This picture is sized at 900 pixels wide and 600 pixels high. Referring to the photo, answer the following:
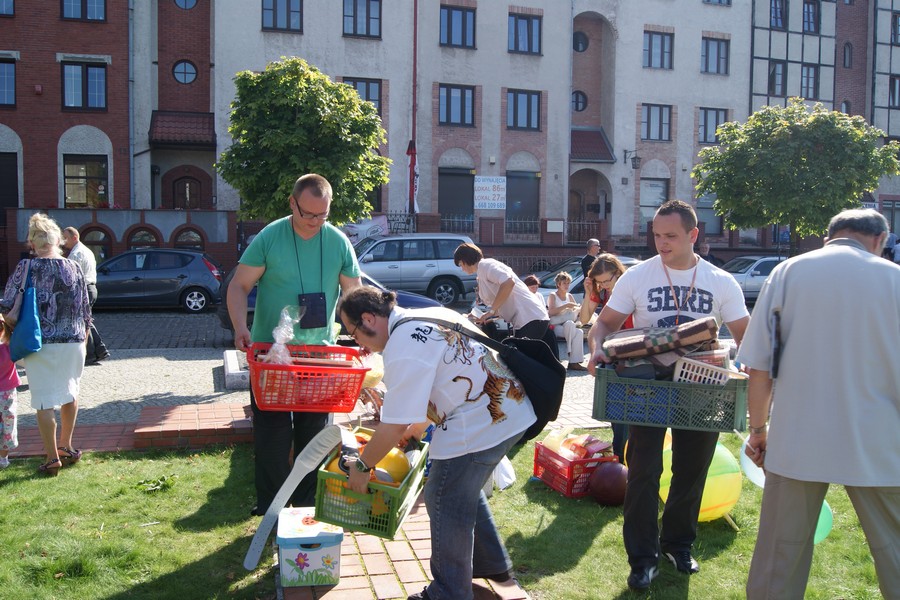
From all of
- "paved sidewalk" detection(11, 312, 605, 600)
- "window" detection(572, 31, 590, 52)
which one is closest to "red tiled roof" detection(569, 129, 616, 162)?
"window" detection(572, 31, 590, 52)

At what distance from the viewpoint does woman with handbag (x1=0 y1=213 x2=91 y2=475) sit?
18.7ft

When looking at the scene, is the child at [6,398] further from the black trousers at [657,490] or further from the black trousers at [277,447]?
the black trousers at [657,490]

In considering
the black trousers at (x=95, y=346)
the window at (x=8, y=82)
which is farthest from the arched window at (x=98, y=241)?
the black trousers at (x=95, y=346)

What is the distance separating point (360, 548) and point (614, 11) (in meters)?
30.8

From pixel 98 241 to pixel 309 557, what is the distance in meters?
20.7

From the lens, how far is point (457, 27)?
29.5 m

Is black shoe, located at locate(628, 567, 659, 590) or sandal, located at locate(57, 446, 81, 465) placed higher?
sandal, located at locate(57, 446, 81, 465)

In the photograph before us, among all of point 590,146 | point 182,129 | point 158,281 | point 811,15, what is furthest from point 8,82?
point 811,15

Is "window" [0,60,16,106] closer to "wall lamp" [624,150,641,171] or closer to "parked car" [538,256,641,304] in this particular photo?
"parked car" [538,256,641,304]

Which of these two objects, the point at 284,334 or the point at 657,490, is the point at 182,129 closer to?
the point at 284,334

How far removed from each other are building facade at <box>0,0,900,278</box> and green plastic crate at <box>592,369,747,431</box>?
827 inches

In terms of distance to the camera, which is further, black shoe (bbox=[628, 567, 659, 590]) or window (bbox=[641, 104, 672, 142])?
window (bbox=[641, 104, 672, 142])

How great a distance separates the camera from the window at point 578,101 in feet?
107

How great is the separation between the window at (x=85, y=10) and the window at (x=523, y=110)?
1404 cm
